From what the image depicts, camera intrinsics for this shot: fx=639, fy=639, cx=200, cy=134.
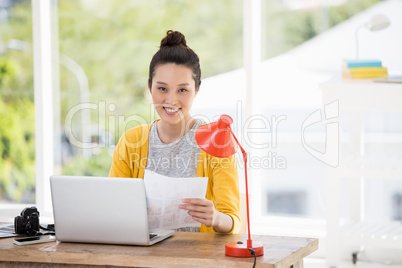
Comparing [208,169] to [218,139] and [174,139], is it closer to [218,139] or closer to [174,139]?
[174,139]

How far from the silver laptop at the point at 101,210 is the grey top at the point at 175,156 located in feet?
1.48

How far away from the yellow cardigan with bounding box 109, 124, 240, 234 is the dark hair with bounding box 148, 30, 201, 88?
0.27 m

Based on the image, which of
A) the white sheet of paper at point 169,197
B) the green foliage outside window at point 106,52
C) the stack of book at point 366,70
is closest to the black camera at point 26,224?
the white sheet of paper at point 169,197

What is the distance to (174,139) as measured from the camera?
2.50 m

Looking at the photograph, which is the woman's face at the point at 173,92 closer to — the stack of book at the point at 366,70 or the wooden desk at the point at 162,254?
the wooden desk at the point at 162,254

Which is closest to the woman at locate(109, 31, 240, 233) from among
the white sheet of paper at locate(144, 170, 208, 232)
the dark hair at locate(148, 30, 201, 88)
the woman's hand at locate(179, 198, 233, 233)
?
the dark hair at locate(148, 30, 201, 88)

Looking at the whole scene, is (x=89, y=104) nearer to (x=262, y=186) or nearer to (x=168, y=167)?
(x=262, y=186)

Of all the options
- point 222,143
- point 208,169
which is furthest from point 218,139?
point 208,169

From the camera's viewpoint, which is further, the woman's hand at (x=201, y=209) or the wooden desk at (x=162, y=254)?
the woman's hand at (x=201, y=209)

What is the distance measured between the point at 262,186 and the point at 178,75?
1.85m

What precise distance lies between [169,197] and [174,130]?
0.39 meters

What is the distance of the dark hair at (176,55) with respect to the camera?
2.48 metres

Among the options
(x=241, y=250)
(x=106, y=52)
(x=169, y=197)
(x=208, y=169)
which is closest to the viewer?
(x=241, y=250)

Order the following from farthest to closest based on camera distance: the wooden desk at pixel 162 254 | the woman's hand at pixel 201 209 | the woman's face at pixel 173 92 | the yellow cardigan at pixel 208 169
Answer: the woman's face at pixel 173 92 → the yellow cardigan at pixel 208 169 → the woman's hand at pixel 201 209 → the wooden desk at pixel 162 254
